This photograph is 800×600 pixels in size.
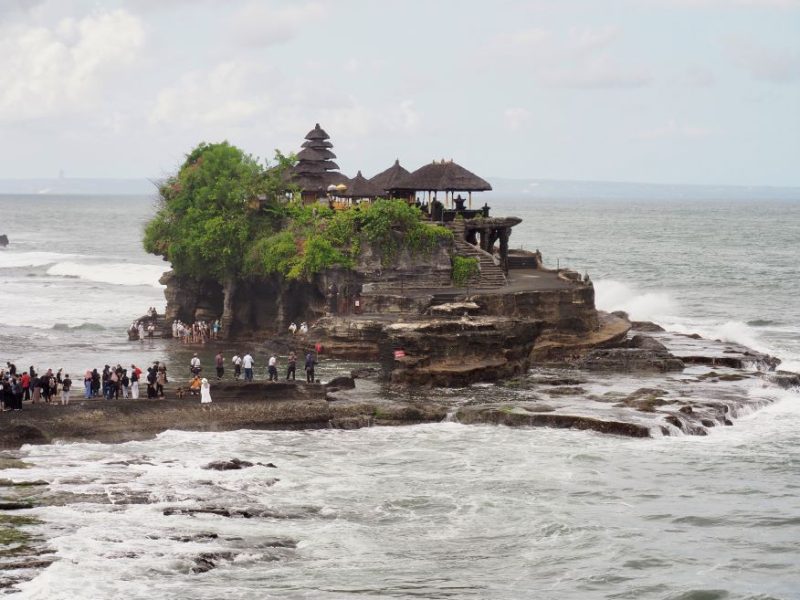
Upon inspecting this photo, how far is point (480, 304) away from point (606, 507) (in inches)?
737

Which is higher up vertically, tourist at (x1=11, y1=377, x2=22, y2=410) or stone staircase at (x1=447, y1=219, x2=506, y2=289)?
stone staircase at (x1=447, y1=219, x2=506, y2=289)

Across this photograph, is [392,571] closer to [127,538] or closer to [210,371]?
[127,538]

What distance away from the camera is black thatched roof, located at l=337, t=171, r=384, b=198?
2265 inches

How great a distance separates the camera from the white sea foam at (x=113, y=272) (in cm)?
9024

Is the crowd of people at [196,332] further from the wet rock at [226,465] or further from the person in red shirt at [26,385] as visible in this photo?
the wet rock at [226,465]

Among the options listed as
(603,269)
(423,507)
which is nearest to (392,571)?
(423,507)

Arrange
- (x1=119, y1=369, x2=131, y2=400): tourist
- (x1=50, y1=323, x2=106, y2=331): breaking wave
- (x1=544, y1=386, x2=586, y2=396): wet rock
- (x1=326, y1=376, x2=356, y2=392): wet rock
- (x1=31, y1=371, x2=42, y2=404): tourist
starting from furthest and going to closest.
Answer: (x1=50, y1=323, x2=106, y2=331): breaking wave, (x1=544, y1=386, x2=586, y2=396): wet rock, (x1=326, y1=376, x2=356, y2=392): wet rock, (x1=119, y1=369, x2=131, y2=400): tourist, (x1=31, y1=371, x2=42, y2=404): tourist

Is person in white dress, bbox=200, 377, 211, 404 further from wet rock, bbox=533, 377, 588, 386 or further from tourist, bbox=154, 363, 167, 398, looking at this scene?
wet rock, bbox=533, 377, 588, 386

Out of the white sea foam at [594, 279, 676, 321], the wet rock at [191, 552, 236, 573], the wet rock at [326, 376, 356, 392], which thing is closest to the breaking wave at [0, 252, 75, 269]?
the white sea foam at [594, 279, 676, 321]

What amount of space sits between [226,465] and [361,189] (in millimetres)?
27824

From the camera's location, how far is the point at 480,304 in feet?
158

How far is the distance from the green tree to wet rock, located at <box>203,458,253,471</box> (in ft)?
78.5

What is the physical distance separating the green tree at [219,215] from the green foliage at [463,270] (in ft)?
30.2

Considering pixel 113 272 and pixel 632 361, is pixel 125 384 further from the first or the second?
pixel 113 272
